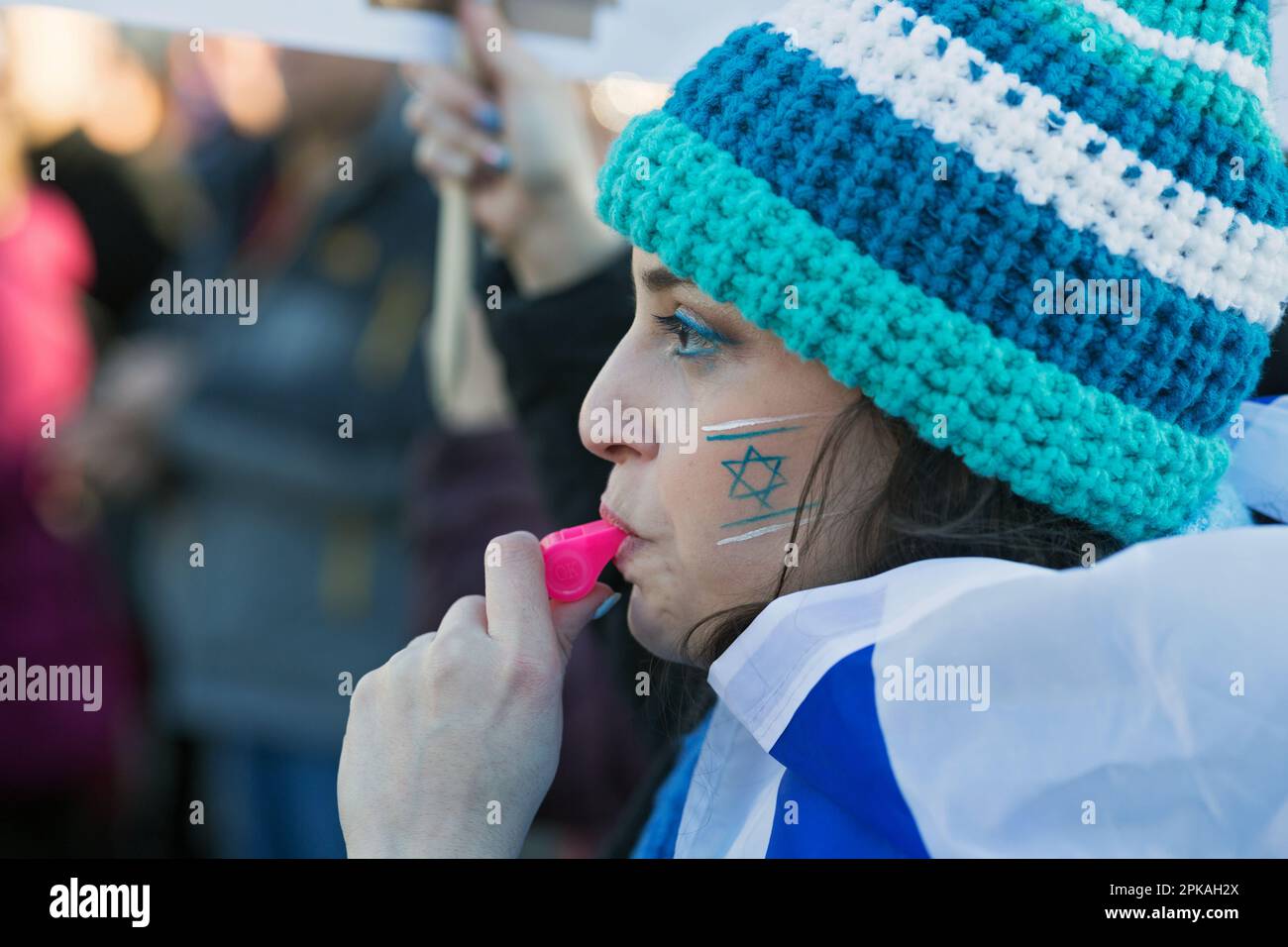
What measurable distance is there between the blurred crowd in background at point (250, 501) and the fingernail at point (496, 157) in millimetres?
736

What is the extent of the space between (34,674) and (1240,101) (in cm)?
276

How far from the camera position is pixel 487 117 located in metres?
1.95

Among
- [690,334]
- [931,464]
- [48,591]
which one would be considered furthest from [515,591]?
[48,591]

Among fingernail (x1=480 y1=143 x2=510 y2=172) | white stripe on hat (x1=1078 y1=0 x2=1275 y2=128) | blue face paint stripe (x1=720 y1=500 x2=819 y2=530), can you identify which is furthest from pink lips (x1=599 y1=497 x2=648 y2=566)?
fingernail (x1=480 y1=143 x2=510 y2=172)

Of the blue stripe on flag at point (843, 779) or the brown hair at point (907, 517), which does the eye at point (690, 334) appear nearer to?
the brown hair at point (907, 517)

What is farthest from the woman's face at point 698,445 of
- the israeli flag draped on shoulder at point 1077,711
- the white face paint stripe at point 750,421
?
the israeli flag draped on shoulder at point 1077,711

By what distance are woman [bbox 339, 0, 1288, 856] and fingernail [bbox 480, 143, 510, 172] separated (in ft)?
2.27

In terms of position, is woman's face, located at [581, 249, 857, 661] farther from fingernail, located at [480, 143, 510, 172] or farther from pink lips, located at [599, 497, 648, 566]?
fingernail, located at [480, 143, 510, 172]

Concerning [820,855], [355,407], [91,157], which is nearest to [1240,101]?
[820,855]

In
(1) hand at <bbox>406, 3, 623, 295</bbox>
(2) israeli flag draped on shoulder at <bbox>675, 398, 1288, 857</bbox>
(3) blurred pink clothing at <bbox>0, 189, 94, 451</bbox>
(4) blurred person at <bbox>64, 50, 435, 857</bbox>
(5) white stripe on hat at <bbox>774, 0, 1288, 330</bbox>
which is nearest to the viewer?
(2) israeli flag draped on shoulder at <bbox>675, 398, 1288, 857</bbox>

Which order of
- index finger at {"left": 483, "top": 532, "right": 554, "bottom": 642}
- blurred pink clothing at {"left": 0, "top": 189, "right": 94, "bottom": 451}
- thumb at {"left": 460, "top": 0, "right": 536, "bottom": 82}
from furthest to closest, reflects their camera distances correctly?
1. blurred pink clothing at {"left": 0, "top": 189, "right": 94, "bottom": 451}
2. thumb at {"left": 460, "top": 0, "right": 536, "bottom": 82}
3. index finger at {"left": 483, "top": 532, "right": 554, "bottom": 642}

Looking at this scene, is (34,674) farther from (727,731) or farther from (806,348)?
(806,348)

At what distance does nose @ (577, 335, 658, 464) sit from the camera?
1.27 metres

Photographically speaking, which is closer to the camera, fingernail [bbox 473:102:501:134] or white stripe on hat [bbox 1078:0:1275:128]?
white stripe on hat [bbox 1078:0:1275:128]
